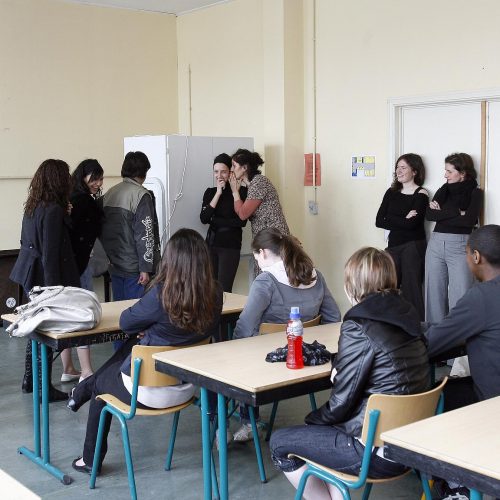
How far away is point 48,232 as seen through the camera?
4.68 m

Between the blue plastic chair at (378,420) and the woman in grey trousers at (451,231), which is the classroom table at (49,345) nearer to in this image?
the blue plastic chair at (378,420)

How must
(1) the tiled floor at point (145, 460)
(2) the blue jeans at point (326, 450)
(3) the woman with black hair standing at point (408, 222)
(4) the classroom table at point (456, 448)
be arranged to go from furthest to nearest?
(3) the woman with black hair standing at point (408, 222), (1) the tiled floor at point (145, 460), (2) the blue jeans at point (326, 450), (4) the classroom table at point (456, 448)

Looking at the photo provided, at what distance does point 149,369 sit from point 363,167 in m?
3.78

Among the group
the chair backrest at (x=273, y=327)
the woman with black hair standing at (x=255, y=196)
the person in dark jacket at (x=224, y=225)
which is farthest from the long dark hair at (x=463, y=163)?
the chair backrest at (x=273, y=327)

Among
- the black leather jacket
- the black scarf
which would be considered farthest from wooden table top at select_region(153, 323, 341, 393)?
the black scarf

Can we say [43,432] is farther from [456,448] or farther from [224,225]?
[224,225]

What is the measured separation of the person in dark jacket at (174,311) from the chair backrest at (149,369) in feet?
0.16

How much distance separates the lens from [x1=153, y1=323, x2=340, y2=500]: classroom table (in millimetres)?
2869

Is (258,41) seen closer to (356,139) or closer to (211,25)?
(211,25)

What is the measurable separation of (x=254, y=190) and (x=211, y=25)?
2.51 metres

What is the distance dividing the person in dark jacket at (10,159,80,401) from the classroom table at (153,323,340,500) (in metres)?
1.63

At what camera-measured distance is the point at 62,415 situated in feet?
15.7

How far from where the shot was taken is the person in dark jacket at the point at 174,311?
3.41 meters

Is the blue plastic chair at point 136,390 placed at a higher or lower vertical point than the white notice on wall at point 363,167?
lower
